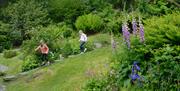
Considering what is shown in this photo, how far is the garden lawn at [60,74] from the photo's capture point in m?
20.5

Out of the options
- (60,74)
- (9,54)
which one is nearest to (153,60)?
(60,74)

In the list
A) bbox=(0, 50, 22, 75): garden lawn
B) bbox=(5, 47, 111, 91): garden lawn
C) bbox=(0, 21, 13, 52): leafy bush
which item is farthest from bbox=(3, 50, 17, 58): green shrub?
bbox=(5, 47, 111, 91): garden lawn

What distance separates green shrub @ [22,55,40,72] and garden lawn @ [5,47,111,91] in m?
1.22

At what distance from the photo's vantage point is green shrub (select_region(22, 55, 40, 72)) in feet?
83.2

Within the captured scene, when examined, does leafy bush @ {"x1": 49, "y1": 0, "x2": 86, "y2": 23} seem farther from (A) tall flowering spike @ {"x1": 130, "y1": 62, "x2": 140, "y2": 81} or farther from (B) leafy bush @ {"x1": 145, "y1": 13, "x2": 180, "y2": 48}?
(A) tall flowering spike @ {"x1": 130, "y1": 62, "x2": 140, "y2": 81}

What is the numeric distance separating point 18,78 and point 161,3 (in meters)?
8.57

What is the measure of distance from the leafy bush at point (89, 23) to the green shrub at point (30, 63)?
6864 mm

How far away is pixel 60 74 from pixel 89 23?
32.7 feet

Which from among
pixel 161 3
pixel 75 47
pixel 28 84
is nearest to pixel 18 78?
pixel 28 84

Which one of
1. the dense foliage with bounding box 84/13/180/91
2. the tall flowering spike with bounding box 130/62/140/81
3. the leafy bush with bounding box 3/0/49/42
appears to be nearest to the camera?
the dense foliage with bounding box 84/13/180/91

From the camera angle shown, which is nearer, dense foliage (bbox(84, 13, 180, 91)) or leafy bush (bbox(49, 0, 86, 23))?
dense foliage (bbox(84, 13, 180, 91))

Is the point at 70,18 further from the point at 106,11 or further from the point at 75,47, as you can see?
the point at 75,47

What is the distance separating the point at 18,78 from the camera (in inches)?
936

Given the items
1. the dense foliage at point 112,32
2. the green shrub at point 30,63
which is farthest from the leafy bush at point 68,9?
the green shrub at point 30,63
